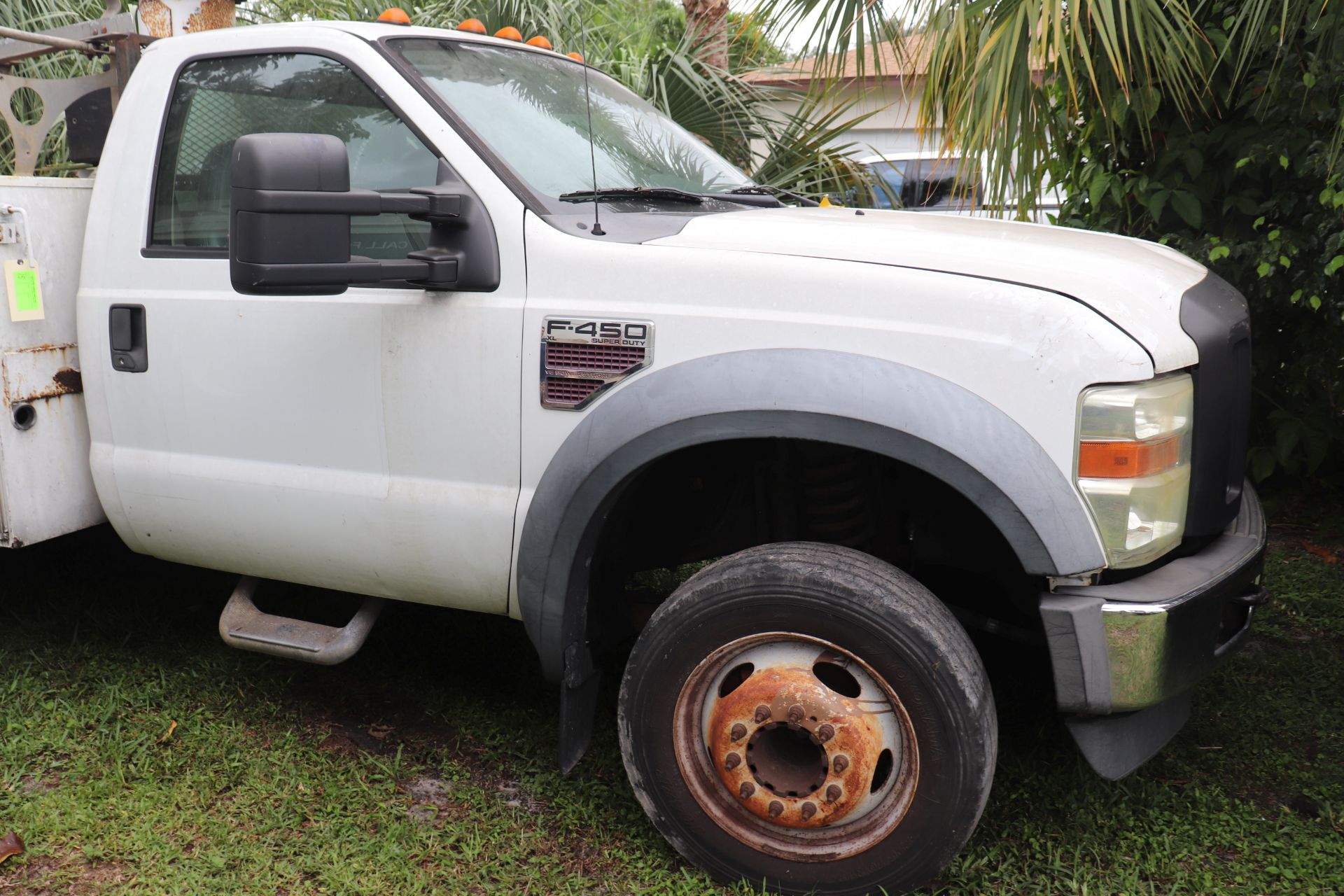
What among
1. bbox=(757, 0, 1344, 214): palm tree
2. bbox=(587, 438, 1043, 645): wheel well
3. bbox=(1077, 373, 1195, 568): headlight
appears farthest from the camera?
bbox=(757, 0, 1344, 214): palm tree

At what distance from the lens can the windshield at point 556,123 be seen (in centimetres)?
290

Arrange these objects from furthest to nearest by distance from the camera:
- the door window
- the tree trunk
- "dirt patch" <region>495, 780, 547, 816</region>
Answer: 1. the tree trunk
2. "dirt patch" <region>495, 780, 547, 816</region>
3. the door window

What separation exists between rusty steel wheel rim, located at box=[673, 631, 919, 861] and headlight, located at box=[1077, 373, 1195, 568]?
0.57 m

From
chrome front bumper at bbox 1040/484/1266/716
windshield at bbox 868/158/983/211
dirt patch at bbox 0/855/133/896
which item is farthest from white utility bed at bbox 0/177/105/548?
windshield at bbox 868/158/983/211

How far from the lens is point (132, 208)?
3207 millimetres

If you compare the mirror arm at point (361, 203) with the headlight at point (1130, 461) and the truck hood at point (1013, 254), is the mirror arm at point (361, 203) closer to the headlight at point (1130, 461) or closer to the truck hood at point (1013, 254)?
the truck hood at point (1013, 254)

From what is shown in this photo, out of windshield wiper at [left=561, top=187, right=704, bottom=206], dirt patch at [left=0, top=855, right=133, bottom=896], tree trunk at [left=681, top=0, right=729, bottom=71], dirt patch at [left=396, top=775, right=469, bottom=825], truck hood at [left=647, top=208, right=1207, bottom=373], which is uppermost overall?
tree trunk at [left=681, top=0, right=729, bottom=71]

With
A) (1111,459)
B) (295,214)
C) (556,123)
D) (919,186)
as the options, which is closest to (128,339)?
(295,214)

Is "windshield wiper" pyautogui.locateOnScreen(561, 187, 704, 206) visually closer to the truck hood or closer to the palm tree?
the truck hood

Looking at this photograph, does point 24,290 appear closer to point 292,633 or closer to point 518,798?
point 292,633

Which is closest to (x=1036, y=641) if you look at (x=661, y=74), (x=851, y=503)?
(x=851, y=503)

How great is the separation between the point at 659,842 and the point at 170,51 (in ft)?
8.31

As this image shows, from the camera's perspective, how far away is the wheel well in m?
2.79

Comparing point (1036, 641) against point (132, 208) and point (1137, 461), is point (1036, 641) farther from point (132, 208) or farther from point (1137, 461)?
point (132, 208)
